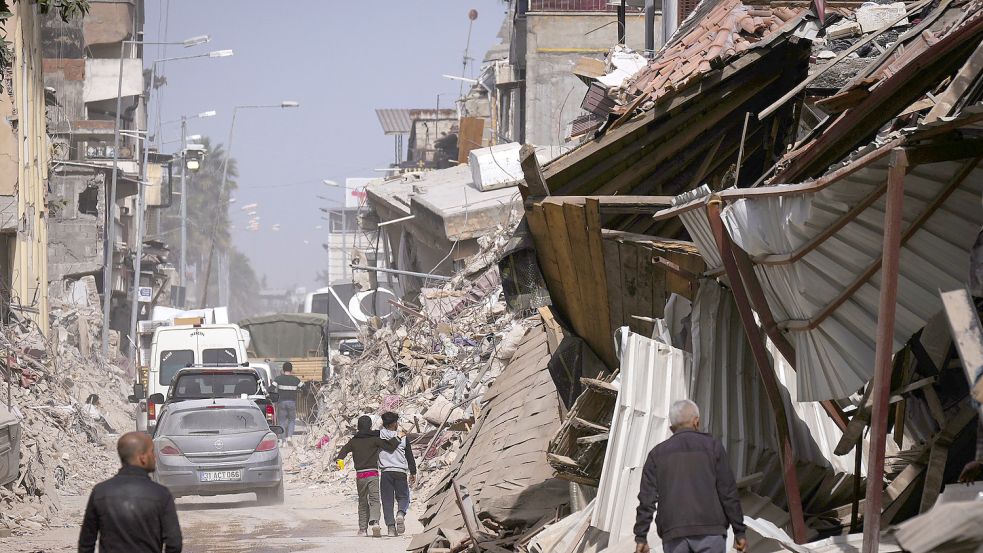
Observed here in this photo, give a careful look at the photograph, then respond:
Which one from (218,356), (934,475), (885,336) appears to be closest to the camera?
(885,336)

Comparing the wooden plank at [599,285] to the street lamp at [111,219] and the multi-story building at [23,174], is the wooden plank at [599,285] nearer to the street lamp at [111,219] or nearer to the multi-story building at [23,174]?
the multi-story building at [23,174]

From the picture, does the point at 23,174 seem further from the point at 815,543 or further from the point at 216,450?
the point at 815,543

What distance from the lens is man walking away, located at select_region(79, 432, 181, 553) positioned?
6.82 metres

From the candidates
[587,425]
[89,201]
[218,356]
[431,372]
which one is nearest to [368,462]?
[587,425]

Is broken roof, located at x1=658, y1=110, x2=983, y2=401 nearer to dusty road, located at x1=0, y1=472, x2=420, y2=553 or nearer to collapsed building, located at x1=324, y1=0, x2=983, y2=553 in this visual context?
collapsed building, located at x1=324, y1=0, x2=983, y2=553

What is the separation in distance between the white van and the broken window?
79.9ft

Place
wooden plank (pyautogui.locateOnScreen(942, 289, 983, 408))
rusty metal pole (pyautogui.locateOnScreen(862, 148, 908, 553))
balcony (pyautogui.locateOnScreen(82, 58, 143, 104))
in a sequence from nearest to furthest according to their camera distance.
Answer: wooden plank (pyautogui.locateOnScreen(942, 289, 983, 408)) → rusty metal pole (pyautogui.locateOnScreen(862, 148, 908, 553)) → balcony (pyautogui.locateOnScreen(82, 58, 143, 104))

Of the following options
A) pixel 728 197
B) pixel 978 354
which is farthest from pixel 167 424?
pixel 978 354

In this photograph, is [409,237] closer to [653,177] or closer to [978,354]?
[653,177]

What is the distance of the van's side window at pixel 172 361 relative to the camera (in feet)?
88.4

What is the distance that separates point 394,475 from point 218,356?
13477 mm

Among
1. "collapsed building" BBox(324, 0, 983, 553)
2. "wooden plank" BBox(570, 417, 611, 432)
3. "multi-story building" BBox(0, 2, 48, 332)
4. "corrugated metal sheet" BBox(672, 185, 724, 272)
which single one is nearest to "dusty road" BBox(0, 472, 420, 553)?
"collapsed building" BBox(324, 0, 983, 553)

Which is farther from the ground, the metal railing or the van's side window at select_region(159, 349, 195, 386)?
the metal railing

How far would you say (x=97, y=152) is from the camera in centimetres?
5309
